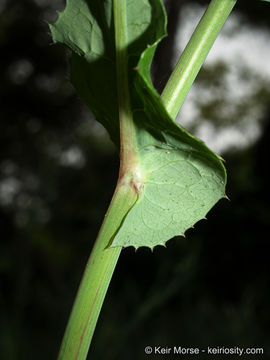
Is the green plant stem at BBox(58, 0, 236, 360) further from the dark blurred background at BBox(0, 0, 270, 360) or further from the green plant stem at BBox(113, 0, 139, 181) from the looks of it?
the dark blurred background at BBox(0, 0, 270, 360)

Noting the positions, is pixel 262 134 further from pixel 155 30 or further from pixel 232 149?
pixel 155 30

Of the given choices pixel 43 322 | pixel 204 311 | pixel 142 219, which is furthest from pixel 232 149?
pixel 142 219

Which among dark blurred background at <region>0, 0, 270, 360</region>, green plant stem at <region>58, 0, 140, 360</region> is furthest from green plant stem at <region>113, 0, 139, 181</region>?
dark blurred background at <region>0, 0, 270, 360</region>

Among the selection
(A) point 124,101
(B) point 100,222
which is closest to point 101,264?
(A) point 124,101

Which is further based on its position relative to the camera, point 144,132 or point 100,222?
point 100,222

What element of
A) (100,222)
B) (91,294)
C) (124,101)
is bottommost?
(100,222)

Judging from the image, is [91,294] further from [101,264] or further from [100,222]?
[100,222]

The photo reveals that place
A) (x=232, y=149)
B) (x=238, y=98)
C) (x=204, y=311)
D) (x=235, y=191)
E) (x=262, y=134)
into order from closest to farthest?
1. (x=204, y=311)
2. (x=235, y=191)
3. (x=262, y=134)
4. (x=232, y=149)
5. (x=238, y=98)
